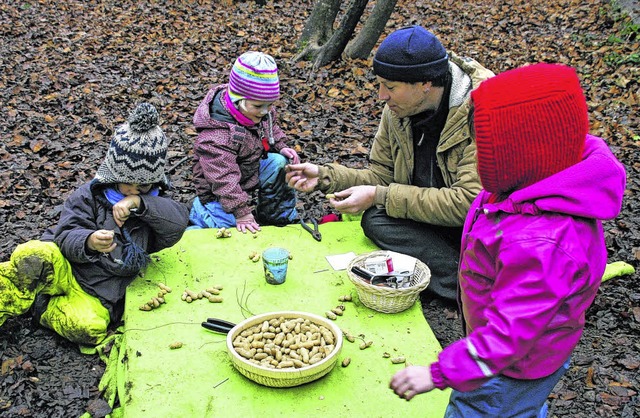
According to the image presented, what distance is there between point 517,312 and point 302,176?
8.15 ft

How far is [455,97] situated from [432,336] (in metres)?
1.41

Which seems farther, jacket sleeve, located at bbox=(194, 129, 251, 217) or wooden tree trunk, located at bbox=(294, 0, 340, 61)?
wooden tree trunk, located at bbox=(294, 0, 340, 61)

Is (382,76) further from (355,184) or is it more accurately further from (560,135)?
(560,135)

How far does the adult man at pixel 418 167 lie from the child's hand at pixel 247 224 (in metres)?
0.40

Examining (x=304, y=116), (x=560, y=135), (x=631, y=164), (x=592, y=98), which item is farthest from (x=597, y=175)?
(x=592, y=98)

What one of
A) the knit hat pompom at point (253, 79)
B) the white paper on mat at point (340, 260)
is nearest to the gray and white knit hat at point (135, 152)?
the knit hat pompom at point (253, 79)

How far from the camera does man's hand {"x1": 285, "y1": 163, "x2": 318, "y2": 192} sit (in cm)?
413

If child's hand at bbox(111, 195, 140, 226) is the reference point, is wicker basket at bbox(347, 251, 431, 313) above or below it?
below

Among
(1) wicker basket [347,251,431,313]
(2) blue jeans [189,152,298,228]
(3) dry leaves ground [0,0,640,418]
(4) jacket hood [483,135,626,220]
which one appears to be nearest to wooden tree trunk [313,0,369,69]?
(3) dry leaves ground [0,0,640,418]

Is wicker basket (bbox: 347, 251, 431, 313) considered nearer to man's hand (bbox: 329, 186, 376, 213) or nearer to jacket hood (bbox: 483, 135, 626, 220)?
man's hand (bbox: 329, 186, 376, 213)

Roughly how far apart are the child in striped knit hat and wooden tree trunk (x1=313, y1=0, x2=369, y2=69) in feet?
Answer: 11.3

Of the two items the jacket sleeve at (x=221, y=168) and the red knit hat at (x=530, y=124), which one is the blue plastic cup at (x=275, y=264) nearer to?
the jacket sleeve at (x=221, y=168)

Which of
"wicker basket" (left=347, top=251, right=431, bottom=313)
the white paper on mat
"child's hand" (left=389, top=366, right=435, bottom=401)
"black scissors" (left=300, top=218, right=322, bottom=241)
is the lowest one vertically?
"black scissors" (left=300, top=218, right=322, bottom=241)

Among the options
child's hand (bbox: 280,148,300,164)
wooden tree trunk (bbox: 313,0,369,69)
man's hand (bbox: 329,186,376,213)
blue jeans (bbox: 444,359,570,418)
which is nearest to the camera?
blue jeans (bbox: 444,359,570,418)
